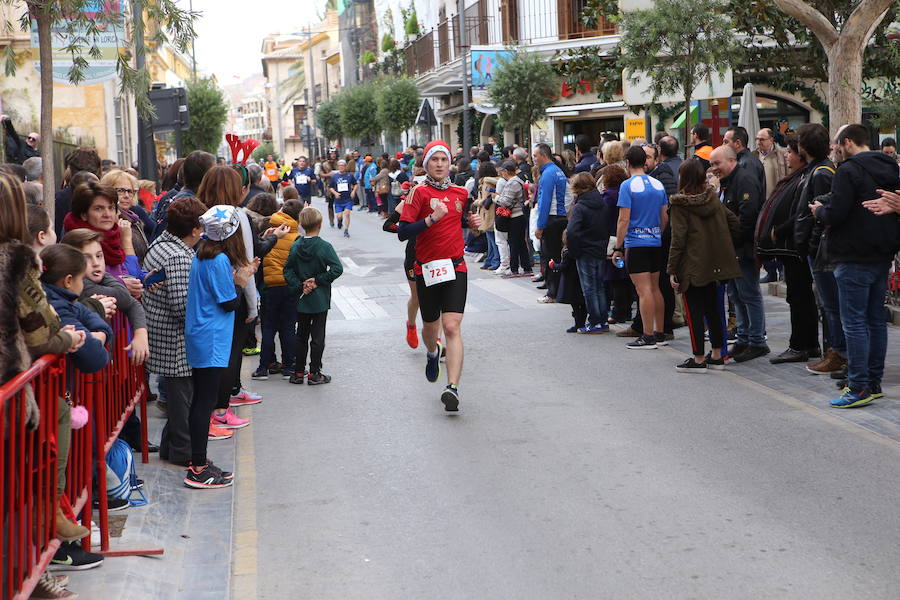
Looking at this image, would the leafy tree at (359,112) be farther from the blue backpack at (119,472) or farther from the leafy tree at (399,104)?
the blue backpack at (119,472)

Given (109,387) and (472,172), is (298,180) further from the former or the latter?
(109,387)

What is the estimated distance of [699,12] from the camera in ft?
54.0

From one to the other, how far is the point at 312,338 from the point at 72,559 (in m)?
4.95

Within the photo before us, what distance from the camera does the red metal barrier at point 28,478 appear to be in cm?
378

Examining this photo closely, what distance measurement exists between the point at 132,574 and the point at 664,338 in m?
7.31

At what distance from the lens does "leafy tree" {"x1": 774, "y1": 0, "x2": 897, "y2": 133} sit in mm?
12633

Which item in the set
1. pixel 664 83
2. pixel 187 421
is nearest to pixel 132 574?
pixel 187 421

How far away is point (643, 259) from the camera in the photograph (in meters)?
10.9

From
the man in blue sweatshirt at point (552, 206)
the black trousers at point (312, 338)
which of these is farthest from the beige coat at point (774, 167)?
the black trousers at point (312, 338)

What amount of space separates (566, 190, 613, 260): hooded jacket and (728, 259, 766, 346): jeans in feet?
5.84

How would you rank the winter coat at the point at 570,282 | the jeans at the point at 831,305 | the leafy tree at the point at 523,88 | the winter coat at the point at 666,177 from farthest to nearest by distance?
the leafy tree at the point at 523,88 → the winter coat at the point at 570,282 → the winter coat at the point at 666,177 → the jeans at the point at 831,305

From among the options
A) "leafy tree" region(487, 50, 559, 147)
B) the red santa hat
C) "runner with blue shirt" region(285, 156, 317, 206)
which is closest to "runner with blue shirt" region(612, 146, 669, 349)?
the red santa hat

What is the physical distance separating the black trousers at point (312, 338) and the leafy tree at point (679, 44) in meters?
8.66

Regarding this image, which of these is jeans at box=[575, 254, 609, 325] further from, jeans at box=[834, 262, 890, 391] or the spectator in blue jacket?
the spectator in blue jacket
